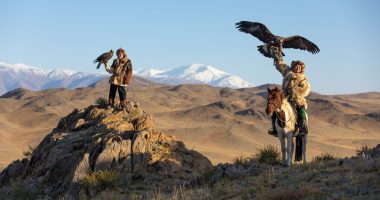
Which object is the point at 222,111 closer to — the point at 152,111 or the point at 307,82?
the point at 152,111

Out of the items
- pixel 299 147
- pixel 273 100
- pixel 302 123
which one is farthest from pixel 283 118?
pixel 299 147

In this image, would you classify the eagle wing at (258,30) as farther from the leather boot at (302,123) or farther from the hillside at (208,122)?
the hillside at (208,122)

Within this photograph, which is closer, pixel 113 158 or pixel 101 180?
pixel 101 180

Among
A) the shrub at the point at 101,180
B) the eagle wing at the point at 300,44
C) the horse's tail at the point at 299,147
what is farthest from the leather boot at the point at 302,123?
the shrub at the point at 101,180

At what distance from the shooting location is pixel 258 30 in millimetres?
15242

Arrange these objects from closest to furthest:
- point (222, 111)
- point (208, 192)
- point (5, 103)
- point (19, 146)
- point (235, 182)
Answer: point (208, 192) → point (235, 182) → point (19, 146) → point (222, 111) → point (5, 103)

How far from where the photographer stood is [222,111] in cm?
7388

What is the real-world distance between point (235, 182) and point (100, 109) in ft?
22.8

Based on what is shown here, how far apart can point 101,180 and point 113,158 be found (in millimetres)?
1310

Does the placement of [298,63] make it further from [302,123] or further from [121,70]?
[121,70]

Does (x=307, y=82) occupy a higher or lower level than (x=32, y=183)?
higher

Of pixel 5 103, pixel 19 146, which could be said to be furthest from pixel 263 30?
pixel 5 103

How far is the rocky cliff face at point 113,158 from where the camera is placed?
1424 centimetres

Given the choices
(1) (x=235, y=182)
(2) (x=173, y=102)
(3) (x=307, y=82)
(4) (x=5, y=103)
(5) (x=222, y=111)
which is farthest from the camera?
(2) (x=173, y=102)
